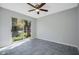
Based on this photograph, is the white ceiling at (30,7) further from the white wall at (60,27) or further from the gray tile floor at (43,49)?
the gray tile floor at (43,49)

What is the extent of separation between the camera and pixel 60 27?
82.9 inches

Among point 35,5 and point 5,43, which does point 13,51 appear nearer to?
point 5,43

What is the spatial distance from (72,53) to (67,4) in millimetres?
1047

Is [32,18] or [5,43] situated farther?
[32,18]

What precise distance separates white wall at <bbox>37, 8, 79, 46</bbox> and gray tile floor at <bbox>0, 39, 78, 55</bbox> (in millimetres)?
130

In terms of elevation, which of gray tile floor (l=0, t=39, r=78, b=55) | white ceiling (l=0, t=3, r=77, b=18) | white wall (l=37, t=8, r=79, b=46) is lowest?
gray tile floor (l=0, t=39, r=78, b=55)

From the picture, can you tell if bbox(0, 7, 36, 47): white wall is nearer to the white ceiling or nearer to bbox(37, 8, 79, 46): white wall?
the white ceiling

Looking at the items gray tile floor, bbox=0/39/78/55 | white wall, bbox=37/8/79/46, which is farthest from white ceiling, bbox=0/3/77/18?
gray tile floor, bbox=0/39/78/55

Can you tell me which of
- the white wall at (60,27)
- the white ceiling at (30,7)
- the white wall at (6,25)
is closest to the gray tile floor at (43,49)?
the white wall at (60,27)

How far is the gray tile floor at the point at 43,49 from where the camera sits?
1922 mm

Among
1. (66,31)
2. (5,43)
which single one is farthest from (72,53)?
(5,43)

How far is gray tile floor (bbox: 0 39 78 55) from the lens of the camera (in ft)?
6.31
